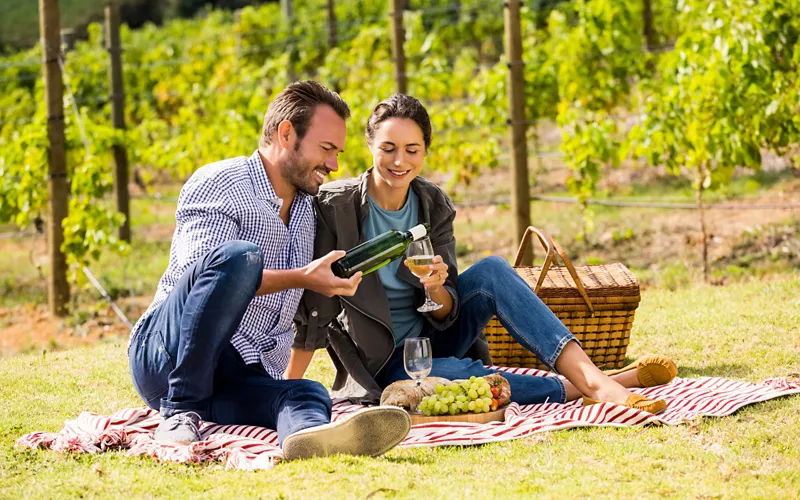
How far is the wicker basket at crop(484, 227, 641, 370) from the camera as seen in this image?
4102 mm

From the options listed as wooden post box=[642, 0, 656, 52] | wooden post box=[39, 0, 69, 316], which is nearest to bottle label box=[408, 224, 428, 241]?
wooden post box=[39, 0, 69, 316]

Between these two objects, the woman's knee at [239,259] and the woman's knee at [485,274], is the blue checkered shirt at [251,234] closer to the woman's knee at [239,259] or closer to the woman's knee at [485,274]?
the woman's knee at [239,259]

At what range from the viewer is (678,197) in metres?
9.04

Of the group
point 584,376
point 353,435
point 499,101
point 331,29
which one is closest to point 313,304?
point 353,435

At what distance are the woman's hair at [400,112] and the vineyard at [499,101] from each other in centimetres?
302

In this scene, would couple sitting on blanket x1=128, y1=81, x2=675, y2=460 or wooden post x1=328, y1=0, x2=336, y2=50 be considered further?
wooden post x1=328, y1=0, x2=336, y2=50

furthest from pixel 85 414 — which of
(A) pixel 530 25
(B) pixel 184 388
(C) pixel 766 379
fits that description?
(A) pixel 530 25

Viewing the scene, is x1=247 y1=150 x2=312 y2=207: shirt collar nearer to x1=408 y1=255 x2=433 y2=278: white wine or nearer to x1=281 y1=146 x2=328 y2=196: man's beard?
x1=281 y1=146 x2=328 y2=196: man's beard

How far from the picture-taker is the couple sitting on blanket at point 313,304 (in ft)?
9.39

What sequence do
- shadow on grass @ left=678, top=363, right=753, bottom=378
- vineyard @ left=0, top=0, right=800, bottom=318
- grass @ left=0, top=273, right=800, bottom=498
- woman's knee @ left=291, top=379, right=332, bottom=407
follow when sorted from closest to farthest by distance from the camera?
grass @ left=0, top=273, right=800, bottom=498
woman's knee @ left=291, top=379, right=332, bottom=407
shadow on grass @ left=678, top=363, right=753, bottom=378
vineyard @ left=0, top=0, right=800, bottom=318

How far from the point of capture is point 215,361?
293cm

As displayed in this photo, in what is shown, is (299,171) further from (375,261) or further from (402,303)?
(402,303)

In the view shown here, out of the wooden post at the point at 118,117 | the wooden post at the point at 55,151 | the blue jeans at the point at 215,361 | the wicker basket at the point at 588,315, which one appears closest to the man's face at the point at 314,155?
the blue jeans at the point at 215,361

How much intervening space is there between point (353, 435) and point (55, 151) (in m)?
4.63
